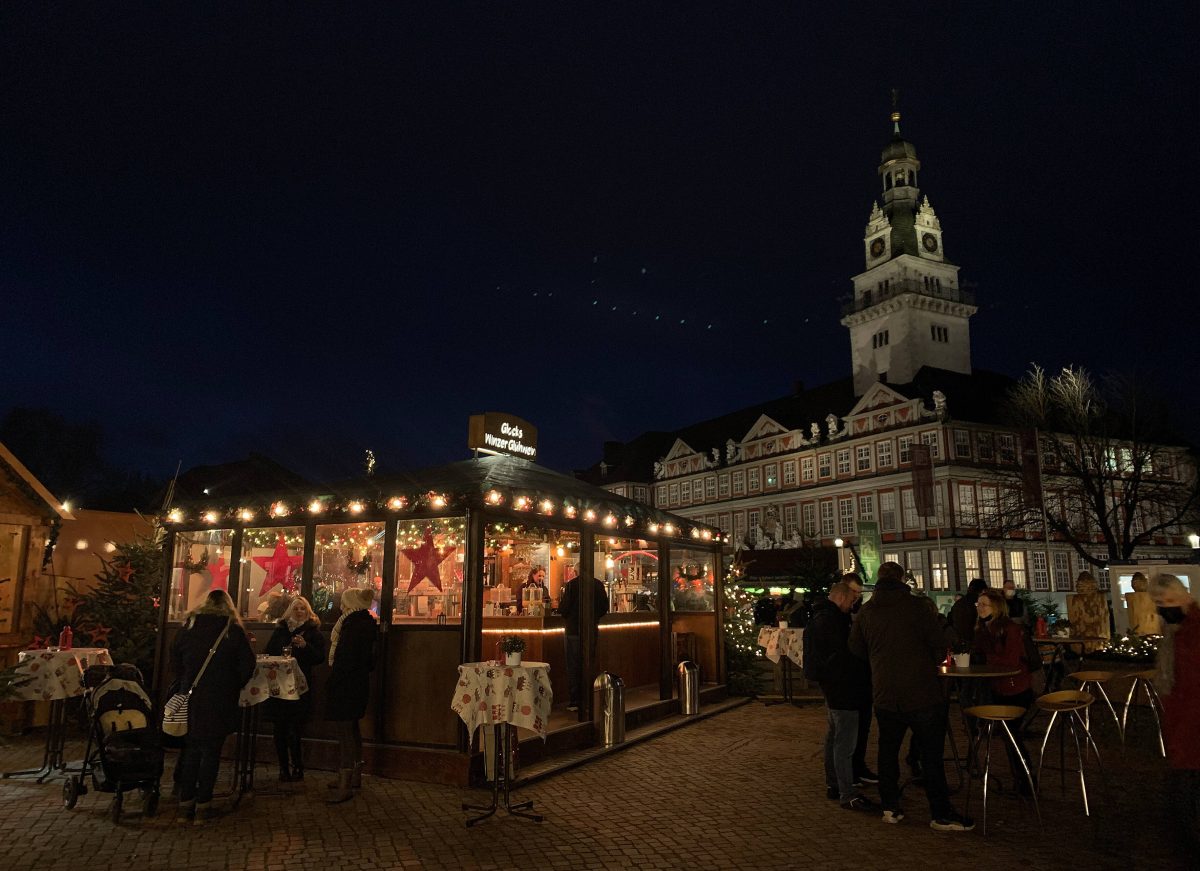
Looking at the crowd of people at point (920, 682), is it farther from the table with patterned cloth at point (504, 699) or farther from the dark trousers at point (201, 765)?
the dark trousers at point (201, 765)

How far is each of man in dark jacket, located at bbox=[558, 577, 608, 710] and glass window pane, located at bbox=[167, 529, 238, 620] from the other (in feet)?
14.2

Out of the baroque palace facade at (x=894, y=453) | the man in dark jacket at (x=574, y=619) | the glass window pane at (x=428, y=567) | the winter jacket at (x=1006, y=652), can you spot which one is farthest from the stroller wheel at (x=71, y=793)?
the baroque palace facade at (x=894, y=453)

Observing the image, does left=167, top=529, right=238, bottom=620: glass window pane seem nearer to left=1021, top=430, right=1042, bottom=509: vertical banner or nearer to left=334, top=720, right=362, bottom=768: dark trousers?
left=334, top=720, right=362, bottom=768: dark trousers

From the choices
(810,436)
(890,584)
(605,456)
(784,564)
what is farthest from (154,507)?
(605,456)

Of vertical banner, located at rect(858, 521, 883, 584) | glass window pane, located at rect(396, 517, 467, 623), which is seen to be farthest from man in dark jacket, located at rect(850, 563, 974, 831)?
vertical banner, located at rect(858, 521, 883, 584)

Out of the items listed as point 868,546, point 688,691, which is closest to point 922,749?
point 688,691

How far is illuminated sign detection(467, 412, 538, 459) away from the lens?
11227 millimetres

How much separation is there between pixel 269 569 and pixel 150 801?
3731 mm

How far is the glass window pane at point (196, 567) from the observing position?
411 inches

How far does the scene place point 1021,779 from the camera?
7.05 meters

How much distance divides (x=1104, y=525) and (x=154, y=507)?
30.0m

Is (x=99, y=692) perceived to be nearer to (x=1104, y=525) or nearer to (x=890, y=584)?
(x=890, y=584)

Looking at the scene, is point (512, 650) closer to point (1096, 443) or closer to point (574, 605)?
point (574, 605)

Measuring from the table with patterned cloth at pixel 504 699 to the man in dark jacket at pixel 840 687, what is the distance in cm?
237
